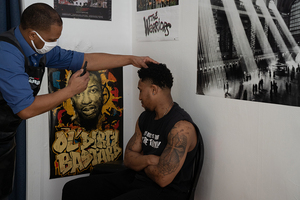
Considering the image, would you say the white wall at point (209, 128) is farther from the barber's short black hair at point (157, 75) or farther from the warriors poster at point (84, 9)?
the barber's short black hair at point (157, 75)

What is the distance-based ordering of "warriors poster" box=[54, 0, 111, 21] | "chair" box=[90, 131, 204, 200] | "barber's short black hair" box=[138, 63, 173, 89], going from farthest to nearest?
"warriors poster" box=[54, 0, 111, 21], "barber's short black hair" box=[138, 63, 173, 89], "chair" box=[90, 131, 204, 200]

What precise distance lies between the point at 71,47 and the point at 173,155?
57.0 inches

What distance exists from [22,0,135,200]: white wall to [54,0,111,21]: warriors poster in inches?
1.7

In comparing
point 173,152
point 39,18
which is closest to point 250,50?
point 173,152

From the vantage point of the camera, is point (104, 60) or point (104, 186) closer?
point (104, 186)

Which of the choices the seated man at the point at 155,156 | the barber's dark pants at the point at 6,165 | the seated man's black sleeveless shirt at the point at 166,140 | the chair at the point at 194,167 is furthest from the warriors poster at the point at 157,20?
the barber's dark pants at the point at 6,165

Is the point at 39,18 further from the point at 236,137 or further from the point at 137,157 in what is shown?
the point at 236,137

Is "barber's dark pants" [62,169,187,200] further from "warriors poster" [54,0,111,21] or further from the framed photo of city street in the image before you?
"warriors poster" [54,0,111,21]

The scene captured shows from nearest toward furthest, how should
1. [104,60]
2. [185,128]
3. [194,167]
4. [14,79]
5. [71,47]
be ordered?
[14,79] → [185,128] → [194,167] → [104,60] → [71,47]

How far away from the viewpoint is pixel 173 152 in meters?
1.62

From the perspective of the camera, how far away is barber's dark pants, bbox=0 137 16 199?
168cm

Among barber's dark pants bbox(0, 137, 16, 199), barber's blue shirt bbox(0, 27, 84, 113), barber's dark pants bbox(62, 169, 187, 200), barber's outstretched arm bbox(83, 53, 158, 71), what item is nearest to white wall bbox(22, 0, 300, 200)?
barber's outstretched arm bbox(83, 53, 158, 71)

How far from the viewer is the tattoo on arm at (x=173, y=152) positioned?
1600 millimetres

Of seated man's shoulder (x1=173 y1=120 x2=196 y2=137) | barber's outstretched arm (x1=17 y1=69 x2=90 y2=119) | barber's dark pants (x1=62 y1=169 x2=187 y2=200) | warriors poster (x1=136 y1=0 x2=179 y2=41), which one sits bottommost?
barber's dark pants (x1=62 y1=169 x2=187 y2=200)
